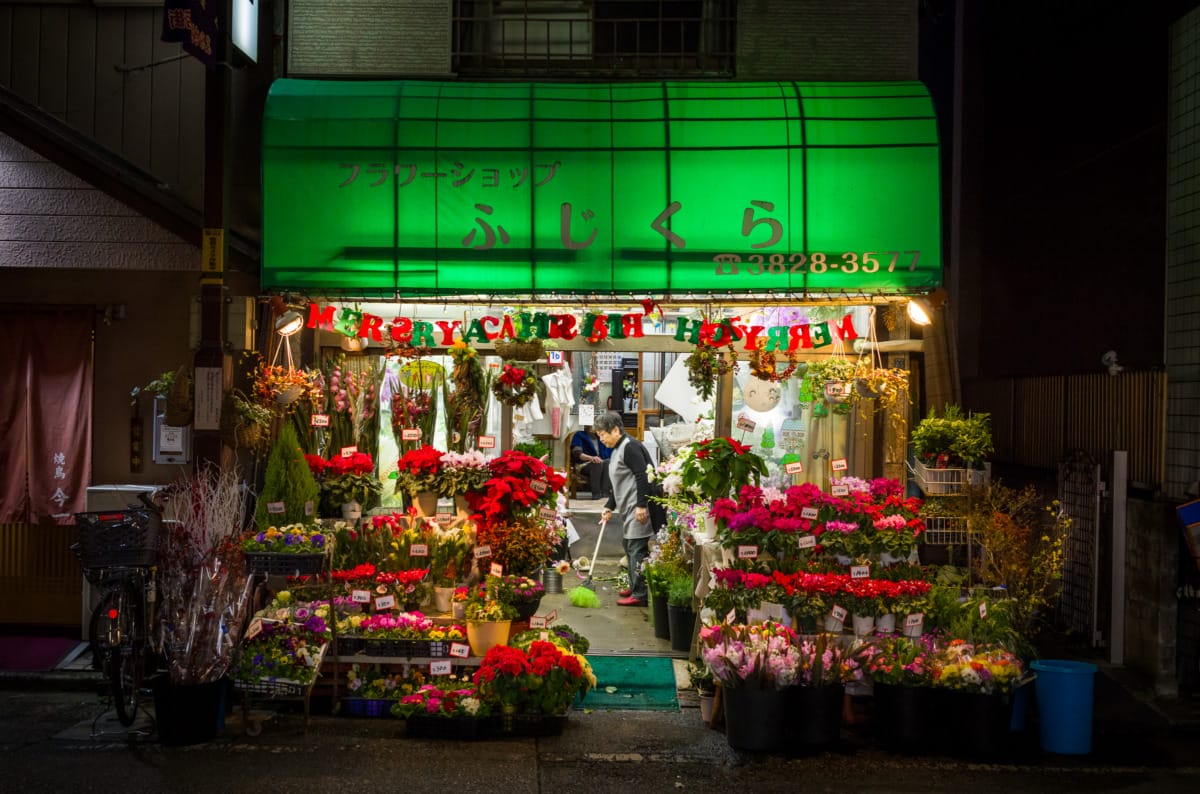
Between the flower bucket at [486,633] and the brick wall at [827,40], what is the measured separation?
258 inches

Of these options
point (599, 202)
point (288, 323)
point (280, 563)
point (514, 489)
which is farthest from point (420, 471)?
point (599, 202)

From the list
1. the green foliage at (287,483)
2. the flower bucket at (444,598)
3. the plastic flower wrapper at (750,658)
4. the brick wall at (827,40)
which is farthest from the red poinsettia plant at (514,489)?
the brick wall at (827,40)

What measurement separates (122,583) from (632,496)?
5.57 metres

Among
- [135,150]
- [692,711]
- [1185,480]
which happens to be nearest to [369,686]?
[692,711]

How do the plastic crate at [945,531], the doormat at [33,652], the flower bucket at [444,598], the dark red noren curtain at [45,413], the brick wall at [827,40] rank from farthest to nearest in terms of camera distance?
the brick wall at [827,40] < the dark red noren curtain at [45,413] < the doormat at [33,652] < the plastic crate at [945,531] < the flower bucket at [444,598]

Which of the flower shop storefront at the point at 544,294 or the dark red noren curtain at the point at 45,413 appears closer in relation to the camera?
the flower shop storefront at the point at 544,294

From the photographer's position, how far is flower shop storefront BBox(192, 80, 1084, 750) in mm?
8945

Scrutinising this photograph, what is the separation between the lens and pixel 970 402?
12.2m

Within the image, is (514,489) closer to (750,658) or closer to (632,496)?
(632,496)

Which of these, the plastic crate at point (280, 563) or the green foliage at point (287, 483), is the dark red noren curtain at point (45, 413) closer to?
the green foliage at point (287, 483)

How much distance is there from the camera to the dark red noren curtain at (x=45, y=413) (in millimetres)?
9930

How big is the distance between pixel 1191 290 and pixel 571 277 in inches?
215

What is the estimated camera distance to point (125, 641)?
784cm

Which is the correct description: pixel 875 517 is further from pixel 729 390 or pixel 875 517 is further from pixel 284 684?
pixel 284 684
